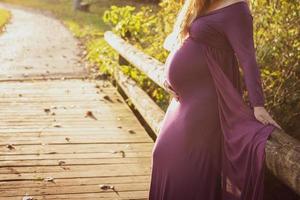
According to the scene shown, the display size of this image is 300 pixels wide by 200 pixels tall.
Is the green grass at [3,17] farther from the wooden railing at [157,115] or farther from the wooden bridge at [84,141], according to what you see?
the wooden railing at [157,115]

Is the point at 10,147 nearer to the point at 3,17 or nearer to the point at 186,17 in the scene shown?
the point at 186,17

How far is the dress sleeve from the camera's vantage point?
3.12 m

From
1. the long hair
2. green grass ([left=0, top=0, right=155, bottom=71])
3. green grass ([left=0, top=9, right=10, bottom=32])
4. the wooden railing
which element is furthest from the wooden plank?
green grass ([left=0, top=9, right=10, bottom=32])

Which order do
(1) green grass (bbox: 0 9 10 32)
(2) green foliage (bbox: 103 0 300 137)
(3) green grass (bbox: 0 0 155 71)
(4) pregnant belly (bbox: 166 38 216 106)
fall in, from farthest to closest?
(1) green grass (bbox: 0 9 10 32)
(3) green grass (bbox: 0 0 155 71)
(2) green foliage (bbox: 103 0 300 137)
(4) pregnant belly (bbox: 166 38 216 106)

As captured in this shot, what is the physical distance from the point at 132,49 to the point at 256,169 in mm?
5608

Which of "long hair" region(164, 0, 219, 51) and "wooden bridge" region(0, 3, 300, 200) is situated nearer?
"long hair" region(164, 0, 219, 51)

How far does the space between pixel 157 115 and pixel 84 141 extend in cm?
103

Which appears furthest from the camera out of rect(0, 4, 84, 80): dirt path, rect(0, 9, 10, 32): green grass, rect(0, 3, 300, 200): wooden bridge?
rect(0, 9, 10, 32): green grass

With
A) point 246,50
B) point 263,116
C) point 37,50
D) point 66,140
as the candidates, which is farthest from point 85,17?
point 263,116

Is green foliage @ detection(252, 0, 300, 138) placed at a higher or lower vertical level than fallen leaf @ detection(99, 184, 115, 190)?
higher

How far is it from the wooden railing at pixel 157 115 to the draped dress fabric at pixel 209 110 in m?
0.25

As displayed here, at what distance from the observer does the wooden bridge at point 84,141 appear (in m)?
4.82

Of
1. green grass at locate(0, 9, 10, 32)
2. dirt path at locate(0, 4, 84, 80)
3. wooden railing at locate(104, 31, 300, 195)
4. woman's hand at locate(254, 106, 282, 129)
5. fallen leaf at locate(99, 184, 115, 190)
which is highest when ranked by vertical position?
woman's hand at locate(254, 106, 282, 129)

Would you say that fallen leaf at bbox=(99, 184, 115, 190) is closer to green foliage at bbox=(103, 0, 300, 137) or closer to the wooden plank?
the wooden plank
